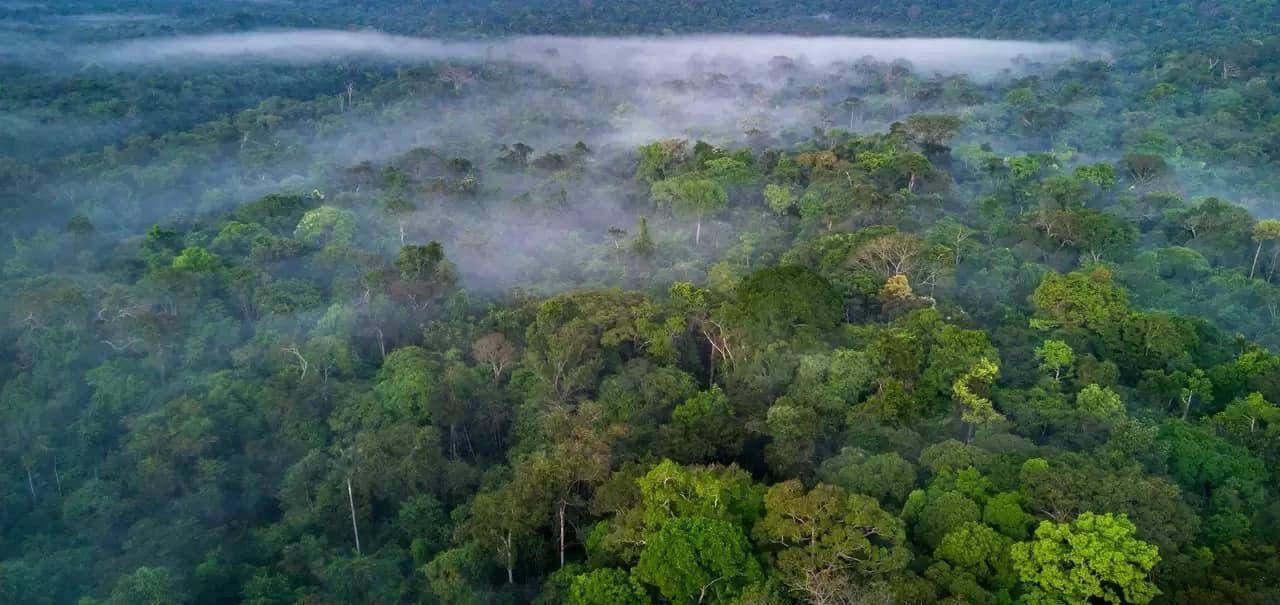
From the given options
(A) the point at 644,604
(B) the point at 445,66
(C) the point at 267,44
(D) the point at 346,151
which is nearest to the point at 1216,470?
(A) the point at 644,604

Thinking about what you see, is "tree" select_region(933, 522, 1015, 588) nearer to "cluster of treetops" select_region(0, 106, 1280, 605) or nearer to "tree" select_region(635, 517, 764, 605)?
"cluster of treetops" select_region(0, 106, 1280, 605)

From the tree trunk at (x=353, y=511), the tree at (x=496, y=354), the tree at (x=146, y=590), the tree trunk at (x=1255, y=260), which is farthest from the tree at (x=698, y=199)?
the tree at (x=146, y=590)

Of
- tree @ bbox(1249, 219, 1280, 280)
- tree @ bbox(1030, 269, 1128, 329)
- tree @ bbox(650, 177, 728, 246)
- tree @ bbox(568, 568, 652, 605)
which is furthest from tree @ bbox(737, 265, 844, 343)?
tree @ bbox(1249, 219, 1280, 280)

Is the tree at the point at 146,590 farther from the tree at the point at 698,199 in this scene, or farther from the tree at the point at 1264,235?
the tree at the point at 1264,235

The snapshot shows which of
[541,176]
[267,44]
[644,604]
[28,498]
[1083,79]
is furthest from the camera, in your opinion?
[267,44]

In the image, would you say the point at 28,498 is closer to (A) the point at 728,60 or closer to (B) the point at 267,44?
(B) the point at 267,44

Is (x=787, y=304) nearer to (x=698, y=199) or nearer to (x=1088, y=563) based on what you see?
(x=1088, y=563)

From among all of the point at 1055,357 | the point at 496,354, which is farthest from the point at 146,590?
the point at 1055,357
